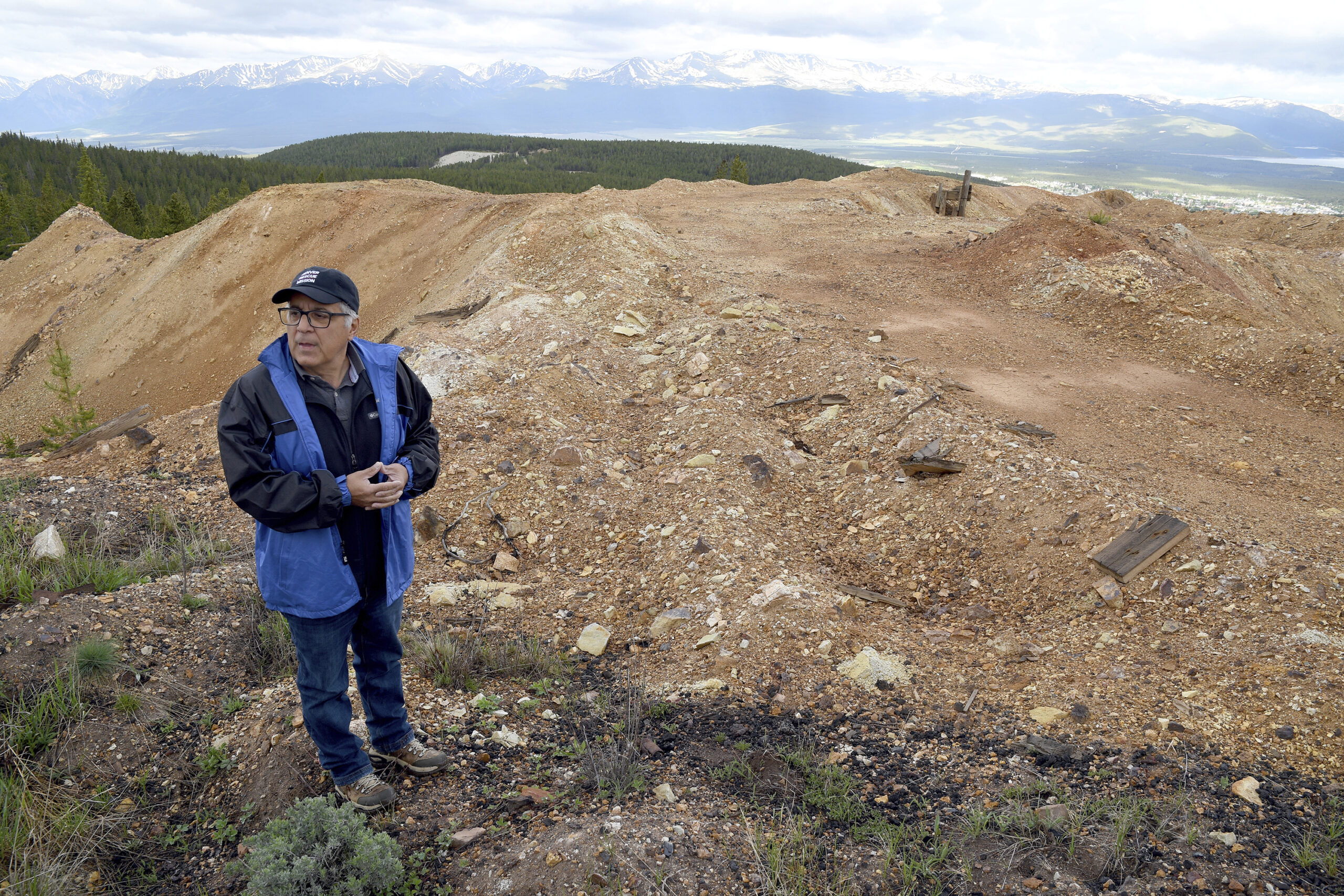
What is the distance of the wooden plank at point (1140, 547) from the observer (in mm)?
4730

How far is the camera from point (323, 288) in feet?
8.93

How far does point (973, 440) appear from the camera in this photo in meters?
6.37

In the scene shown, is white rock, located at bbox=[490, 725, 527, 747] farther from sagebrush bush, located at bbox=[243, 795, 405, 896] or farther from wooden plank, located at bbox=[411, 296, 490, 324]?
wooden plank, located at bbox=[411, 296, 490, 324]

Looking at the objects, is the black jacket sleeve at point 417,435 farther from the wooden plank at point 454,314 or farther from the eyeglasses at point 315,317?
the wooden plank at point 454,314

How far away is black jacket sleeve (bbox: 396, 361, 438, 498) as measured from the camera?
310 cm

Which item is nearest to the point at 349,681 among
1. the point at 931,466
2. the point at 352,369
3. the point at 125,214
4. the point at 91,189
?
the point at 352,369

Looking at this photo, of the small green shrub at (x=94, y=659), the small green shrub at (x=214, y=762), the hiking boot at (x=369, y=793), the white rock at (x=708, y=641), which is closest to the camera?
the hiking boot at (x=369, y=793)

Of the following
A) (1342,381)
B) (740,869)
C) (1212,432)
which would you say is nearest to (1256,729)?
(740,869)

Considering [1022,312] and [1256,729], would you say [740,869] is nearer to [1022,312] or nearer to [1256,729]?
[1256,729]

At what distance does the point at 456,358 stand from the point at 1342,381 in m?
10.6

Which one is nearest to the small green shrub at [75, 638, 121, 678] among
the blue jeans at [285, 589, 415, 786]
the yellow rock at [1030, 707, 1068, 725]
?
the blue jeans at [285, 589, 415, 786]

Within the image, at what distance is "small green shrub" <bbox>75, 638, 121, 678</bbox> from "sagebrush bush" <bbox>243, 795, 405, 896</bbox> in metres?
1.77

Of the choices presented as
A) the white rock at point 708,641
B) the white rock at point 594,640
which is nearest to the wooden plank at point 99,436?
the white rock at point 594,640

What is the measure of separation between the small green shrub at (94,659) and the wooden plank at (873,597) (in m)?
4.59
